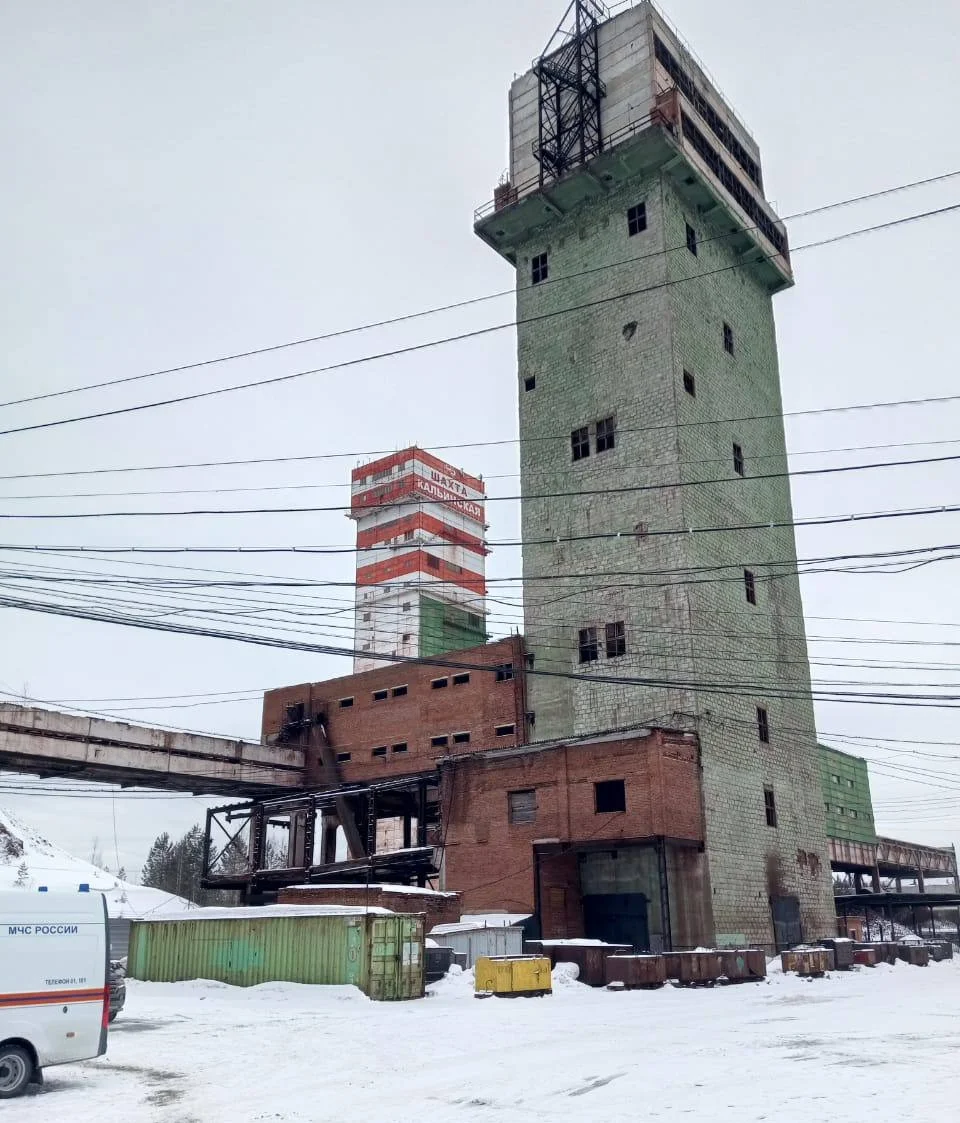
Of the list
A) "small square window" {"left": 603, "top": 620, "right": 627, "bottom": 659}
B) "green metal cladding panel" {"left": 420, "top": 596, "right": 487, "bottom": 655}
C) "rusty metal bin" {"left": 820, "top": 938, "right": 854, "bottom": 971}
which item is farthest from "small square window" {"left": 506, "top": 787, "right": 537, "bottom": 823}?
"green metal cladding panel" {"left": 420, "top": 596, "right": 487, "bottom": 655}

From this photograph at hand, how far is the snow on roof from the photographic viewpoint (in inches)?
1074

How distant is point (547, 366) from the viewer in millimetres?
52094

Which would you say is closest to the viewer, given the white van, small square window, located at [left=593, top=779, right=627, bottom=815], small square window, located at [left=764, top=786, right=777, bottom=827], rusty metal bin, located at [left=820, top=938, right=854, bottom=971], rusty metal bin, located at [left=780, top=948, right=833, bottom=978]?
the white van

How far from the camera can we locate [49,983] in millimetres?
13234

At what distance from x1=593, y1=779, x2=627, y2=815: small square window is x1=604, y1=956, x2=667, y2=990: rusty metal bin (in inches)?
370

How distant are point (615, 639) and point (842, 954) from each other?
49.4ft

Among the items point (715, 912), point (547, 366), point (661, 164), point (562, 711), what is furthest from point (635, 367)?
point (715, 912)

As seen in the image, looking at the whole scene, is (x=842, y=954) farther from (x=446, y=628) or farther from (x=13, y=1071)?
(x=446, y=628)

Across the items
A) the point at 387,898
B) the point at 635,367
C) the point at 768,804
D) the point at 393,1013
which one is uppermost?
the point at 635,367

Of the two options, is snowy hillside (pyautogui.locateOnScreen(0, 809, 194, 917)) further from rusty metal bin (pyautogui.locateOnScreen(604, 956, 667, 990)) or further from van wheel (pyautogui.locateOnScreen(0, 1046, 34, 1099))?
rusty metal bin (pyautogui.locateOnScreen(604, 956, 667, 990))

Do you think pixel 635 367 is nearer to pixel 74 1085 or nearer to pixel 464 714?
pixel 464 714

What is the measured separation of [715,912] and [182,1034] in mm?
24755

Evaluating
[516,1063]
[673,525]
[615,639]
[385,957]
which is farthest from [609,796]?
[516,1063]

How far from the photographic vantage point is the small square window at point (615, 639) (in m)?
45.0
